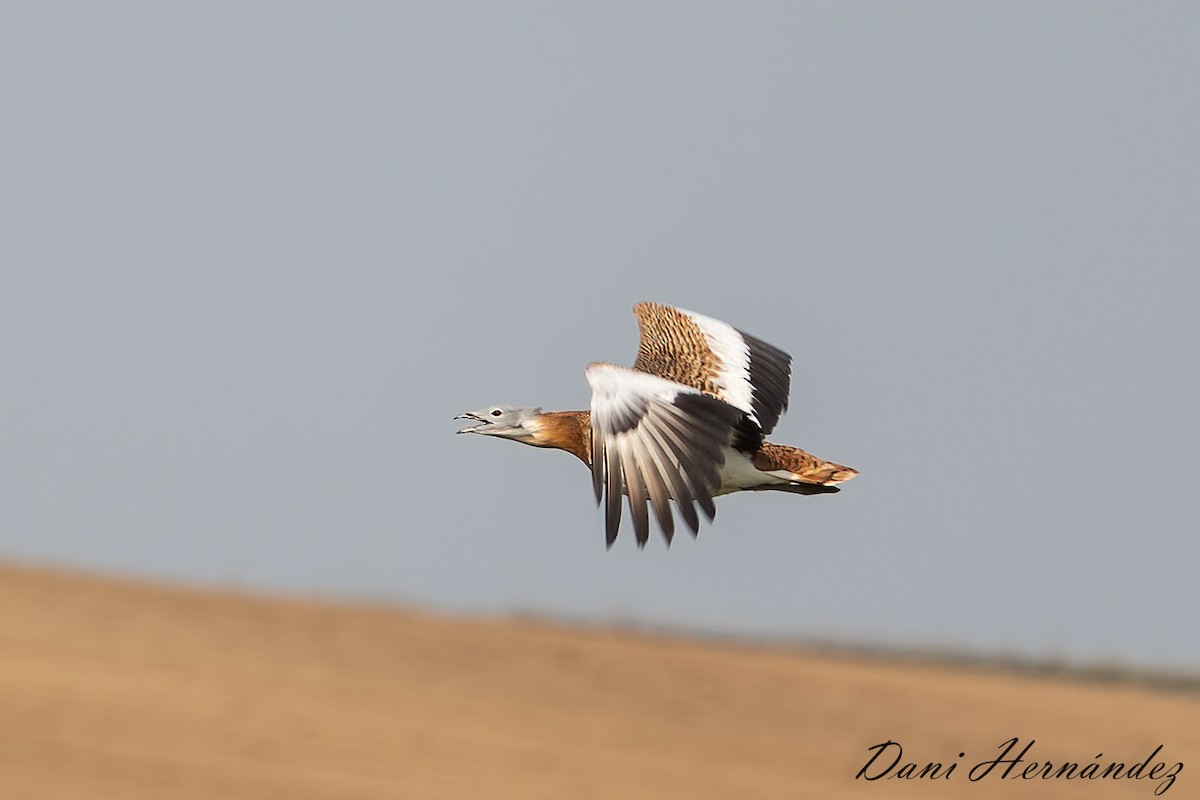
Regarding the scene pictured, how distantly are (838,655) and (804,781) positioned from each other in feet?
20.1

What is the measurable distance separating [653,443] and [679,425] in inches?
6.4

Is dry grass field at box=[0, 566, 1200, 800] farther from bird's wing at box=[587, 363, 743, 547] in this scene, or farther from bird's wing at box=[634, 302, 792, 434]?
bird's wing at box=[587, 363, 743, 547]

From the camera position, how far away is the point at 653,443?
27.7ft

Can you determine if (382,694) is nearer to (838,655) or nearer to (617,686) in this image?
(617,686)

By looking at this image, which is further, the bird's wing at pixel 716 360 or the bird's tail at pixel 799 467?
the bird's wing at pixel 716 360

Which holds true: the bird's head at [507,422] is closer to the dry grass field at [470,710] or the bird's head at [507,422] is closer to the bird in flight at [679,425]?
the bird in flight at [679,425]

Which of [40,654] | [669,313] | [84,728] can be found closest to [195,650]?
[40,654]

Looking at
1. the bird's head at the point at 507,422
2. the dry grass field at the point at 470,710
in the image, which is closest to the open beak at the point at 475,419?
the bird's head at the point at 507,422

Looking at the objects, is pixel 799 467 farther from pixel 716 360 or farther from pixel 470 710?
pixel 470 710

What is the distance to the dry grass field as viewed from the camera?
1535cm

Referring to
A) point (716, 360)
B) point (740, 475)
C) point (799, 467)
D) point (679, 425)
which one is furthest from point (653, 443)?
point (716, 360)

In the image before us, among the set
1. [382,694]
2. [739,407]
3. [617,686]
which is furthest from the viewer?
[617,686]

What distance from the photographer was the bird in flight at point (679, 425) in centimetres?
825

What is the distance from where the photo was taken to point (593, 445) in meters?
8.54
